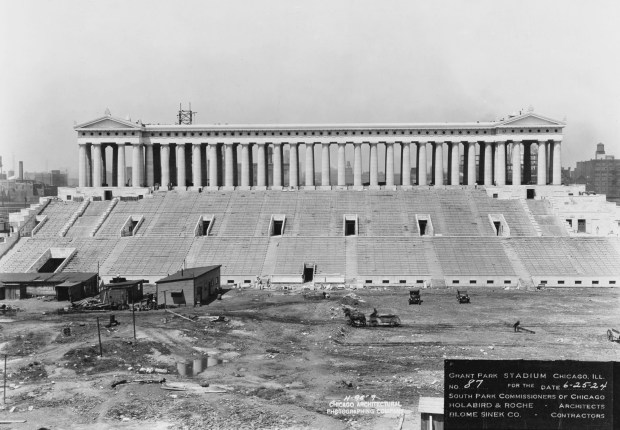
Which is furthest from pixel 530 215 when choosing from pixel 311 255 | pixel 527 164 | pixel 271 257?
pixel 271 257

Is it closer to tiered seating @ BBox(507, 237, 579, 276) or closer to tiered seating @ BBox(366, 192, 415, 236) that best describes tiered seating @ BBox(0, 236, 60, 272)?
tiered seating @ BBox(366, 192, 415, 236)

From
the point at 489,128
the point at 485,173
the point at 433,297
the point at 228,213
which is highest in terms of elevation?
the point at 489,128

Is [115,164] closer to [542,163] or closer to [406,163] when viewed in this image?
[406,163]

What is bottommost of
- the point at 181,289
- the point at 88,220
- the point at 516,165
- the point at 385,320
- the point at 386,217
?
the point at 385,320

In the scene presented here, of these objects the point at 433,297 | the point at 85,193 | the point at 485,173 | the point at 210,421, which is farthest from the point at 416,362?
the point at 85,193

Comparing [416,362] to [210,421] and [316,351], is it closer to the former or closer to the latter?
[316,351]

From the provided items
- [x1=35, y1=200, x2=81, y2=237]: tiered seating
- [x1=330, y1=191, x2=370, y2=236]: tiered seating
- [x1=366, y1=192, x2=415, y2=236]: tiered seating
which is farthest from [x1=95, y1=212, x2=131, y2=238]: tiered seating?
[x1=366, y1=192, x2=415, y2=236]: tiered seating

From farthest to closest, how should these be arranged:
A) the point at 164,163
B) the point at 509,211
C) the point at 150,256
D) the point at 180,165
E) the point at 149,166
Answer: the point at 149,166 < the point at 164,163 < the point at 180,165 < the point at 509,211 < the point at 150,256
